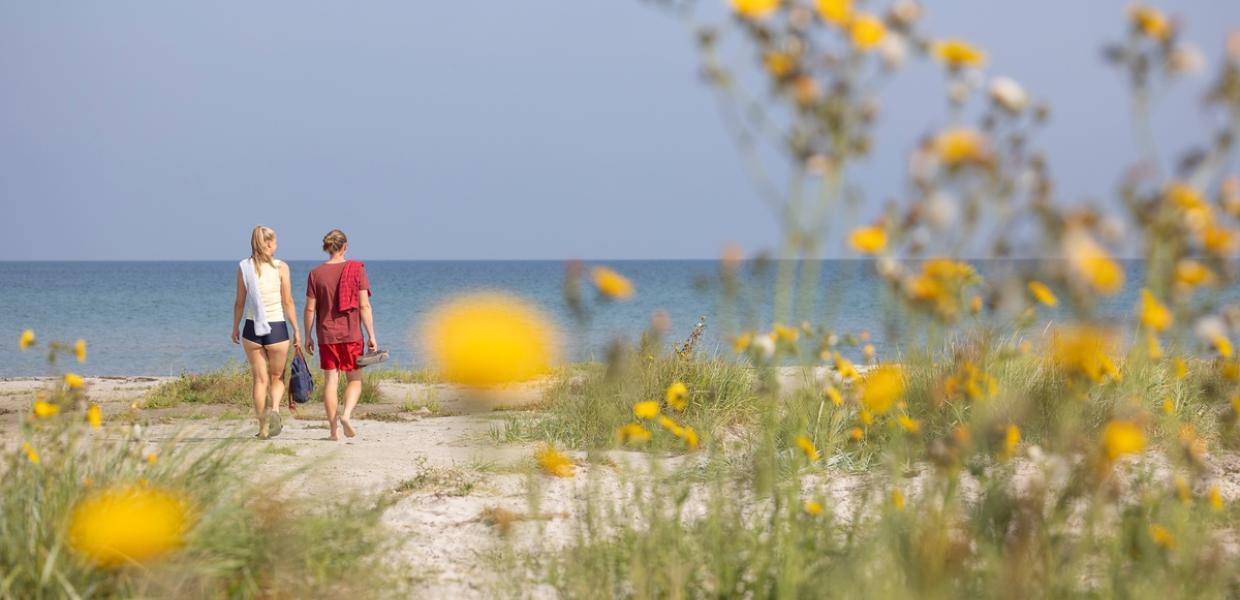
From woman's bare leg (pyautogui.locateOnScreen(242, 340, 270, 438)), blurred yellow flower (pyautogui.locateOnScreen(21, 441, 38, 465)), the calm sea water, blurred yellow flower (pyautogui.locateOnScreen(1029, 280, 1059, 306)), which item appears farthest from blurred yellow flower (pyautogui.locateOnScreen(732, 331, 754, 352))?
woman's bare leg (pyautogui.locateOnScreen(242, 340, 270, 438))

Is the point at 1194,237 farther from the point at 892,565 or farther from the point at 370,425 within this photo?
the point at 370,425

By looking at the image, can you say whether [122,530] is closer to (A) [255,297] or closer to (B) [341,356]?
(A) [255,297]

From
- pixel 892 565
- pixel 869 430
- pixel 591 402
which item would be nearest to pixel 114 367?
pixel 591 402

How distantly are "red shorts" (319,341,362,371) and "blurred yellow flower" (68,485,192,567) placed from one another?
16.7 ft

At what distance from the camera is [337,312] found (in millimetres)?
8859

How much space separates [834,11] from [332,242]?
23.0 feet

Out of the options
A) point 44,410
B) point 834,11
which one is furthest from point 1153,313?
point 44,410

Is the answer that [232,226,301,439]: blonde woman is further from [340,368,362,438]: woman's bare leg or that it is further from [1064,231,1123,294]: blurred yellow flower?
[1064,231,1123,294]: blurred yellow flower

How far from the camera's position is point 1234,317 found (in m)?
2.96

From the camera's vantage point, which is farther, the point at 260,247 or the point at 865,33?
the point at 260,247

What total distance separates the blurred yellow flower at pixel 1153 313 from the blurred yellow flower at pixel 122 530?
10.3 ft

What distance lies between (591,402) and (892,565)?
17.3 ft

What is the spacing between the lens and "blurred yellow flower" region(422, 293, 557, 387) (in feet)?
6.30

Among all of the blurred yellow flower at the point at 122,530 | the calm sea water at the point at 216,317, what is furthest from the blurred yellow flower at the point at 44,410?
the calm sea water at the point at 216,317
